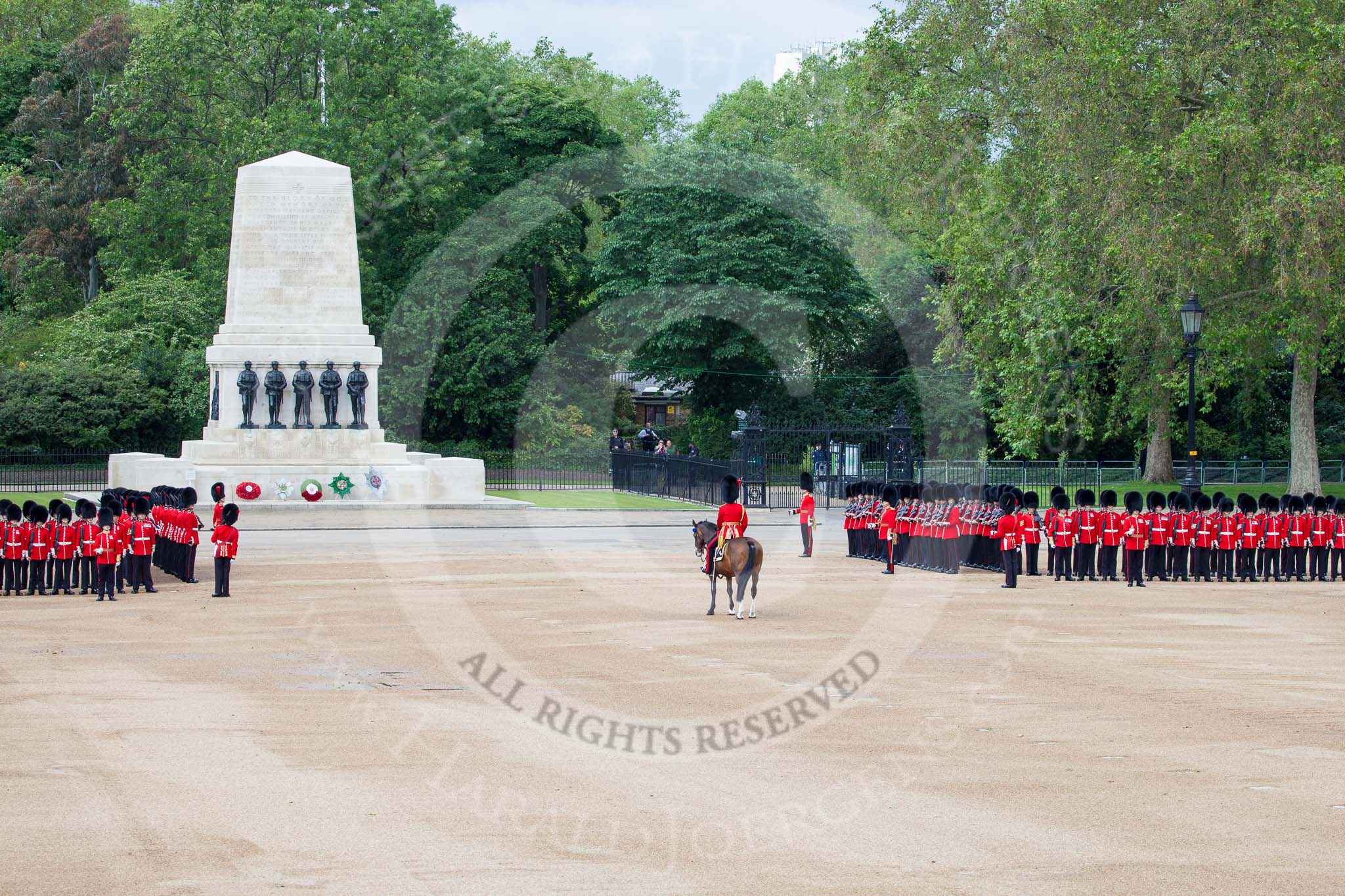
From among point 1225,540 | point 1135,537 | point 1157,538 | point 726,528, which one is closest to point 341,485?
point 1157,538

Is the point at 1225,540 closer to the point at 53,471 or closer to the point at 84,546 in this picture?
the point at 84,546

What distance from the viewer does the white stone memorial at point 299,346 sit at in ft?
118

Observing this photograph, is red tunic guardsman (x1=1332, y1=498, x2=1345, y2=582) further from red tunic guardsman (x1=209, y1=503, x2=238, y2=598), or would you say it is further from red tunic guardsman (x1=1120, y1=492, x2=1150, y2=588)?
red tunic guardsman (x1=209, y1=503, x2=238, y2=598)

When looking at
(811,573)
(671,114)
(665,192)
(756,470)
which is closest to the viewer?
(811,573)

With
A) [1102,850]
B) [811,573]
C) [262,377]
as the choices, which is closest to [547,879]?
[1102,850]

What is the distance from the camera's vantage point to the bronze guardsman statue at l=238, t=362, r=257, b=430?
119ft

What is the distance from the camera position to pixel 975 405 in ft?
181

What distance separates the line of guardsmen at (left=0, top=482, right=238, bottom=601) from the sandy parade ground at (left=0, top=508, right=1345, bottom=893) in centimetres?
65

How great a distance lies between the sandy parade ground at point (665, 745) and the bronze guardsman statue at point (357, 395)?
18.2 metres

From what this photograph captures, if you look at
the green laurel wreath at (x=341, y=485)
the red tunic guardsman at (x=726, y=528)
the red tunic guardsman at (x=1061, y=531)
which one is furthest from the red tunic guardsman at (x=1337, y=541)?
the green laurel wreath at (x=341, y=485)

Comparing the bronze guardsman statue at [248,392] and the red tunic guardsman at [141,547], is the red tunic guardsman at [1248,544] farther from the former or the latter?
the bronze guardsman statue at [248,392]

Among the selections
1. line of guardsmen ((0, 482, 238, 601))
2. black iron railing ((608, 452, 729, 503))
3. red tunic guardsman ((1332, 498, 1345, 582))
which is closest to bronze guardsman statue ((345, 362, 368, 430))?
black iron railing ((608, 452, 729, 503))

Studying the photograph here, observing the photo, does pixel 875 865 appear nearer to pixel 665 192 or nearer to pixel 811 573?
pixel 811 573

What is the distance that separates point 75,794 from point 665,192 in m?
46.8
